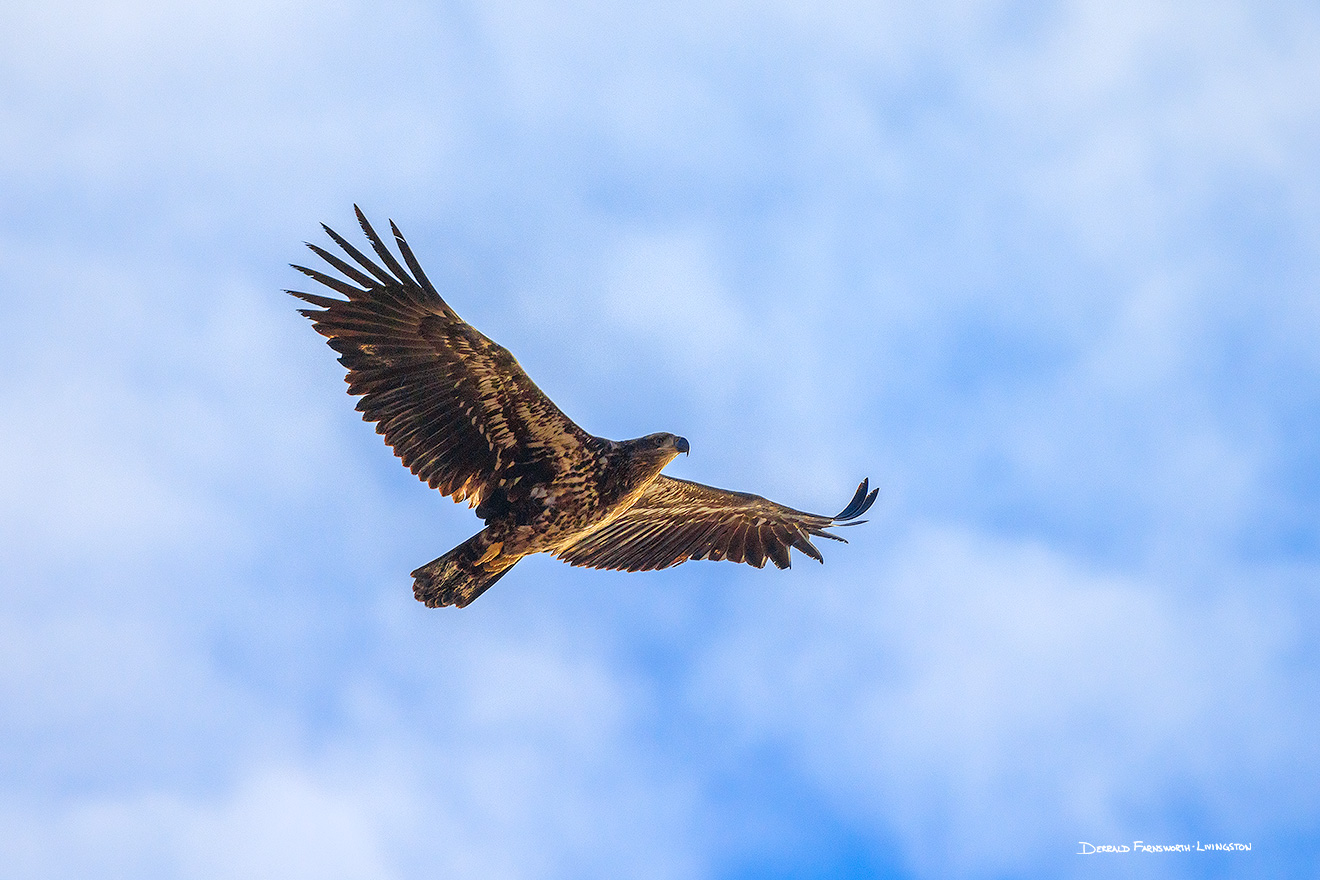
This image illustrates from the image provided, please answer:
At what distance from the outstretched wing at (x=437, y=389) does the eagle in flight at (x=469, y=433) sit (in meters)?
0.01

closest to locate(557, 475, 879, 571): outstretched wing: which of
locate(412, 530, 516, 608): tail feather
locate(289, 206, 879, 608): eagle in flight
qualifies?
locate(289, 206, 879, 608): eagle in flight

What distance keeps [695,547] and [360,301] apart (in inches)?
241

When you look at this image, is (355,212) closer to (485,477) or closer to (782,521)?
(485,477)

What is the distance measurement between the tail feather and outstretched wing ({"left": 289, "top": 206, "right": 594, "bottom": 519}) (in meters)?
0.44

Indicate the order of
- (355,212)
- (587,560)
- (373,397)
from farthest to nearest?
(587,560)
(373,397)
(355,212)

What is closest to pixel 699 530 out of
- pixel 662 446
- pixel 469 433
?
pixel 662 446

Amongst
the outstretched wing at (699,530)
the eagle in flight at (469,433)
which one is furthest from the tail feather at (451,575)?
the outstretched wing at (699,530)

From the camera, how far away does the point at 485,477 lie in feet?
49.9

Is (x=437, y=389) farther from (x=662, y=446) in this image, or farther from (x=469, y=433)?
(x=662, y=446)

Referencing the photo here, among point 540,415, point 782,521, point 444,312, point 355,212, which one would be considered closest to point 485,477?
point 540,415

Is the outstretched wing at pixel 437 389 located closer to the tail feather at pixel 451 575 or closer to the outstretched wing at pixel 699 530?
the tail feather at pixel 451 575

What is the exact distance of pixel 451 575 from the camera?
15.1m

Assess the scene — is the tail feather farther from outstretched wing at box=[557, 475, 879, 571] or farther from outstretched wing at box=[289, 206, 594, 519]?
outstretched wing at box=[557, 475, 879, 571]

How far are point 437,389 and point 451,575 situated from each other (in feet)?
7.06
